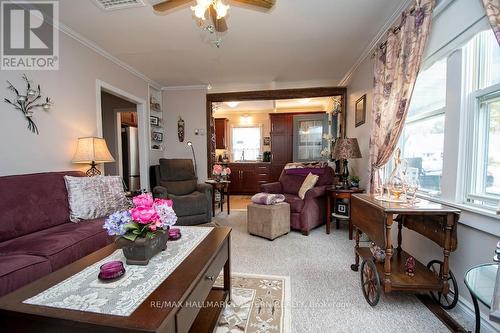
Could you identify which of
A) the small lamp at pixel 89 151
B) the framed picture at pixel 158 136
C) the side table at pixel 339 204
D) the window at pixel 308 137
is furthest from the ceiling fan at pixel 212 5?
the window at pixel 308 137

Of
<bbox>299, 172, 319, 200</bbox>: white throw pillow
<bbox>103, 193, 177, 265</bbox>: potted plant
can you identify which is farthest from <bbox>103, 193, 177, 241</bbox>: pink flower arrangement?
<bbox>299, 172, 319, 200</bbox>: white throw pillow

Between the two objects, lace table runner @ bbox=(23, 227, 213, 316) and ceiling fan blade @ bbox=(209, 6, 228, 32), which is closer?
lace table runner @ bbox=(23, 227, 213, 316)

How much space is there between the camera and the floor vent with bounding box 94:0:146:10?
1954mm

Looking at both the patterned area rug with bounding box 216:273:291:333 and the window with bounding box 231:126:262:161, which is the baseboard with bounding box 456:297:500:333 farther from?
the window with bounding box 231:126:262:161

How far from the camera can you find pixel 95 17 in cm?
220

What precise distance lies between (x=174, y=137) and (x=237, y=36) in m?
2.55

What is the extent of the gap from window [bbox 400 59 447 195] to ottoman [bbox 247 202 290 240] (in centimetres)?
150

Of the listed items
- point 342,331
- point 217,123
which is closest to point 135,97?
point 217,123

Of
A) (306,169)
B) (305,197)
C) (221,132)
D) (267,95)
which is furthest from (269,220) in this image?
(221,132)

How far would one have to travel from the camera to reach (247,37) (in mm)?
2555

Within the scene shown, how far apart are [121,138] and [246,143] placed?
325cm

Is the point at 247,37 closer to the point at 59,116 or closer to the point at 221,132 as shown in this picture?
the point at 59,116

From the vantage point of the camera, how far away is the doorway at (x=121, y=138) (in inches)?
173

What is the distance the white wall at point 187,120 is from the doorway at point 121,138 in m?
0.65
